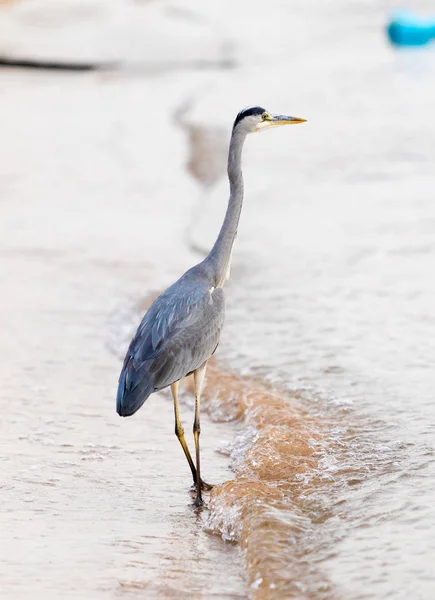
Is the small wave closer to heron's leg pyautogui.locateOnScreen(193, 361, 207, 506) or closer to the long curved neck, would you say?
heron's leg pyautogui.locateOnScreen(193, 361, 207, 506)

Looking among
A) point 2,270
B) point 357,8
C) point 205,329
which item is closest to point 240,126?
point 205,329

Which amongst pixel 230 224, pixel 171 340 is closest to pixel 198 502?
pixel 171 340

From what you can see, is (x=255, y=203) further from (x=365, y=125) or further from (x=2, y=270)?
(x=365, y=125)

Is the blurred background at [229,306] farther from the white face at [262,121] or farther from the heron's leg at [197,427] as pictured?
the white face at [262,121]

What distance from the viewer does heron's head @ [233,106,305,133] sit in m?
5.21

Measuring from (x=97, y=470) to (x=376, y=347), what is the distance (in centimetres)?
218

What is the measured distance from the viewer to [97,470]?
4953mm

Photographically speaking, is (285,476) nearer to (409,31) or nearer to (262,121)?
(262,121)

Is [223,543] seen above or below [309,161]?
below

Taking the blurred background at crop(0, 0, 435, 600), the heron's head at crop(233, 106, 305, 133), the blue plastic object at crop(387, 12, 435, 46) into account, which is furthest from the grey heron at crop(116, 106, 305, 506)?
the blue plastic object at crop(387, 12, 435, 46)

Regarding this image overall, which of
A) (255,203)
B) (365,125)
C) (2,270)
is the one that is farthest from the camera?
(365,125)

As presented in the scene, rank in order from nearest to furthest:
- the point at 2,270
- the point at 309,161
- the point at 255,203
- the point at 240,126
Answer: the point at 240,126 < the point at 2,270 < the point at 255,203 < the point at 309,161

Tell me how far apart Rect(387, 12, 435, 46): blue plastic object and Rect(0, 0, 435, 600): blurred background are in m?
3.19

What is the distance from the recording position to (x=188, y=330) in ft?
15.8
